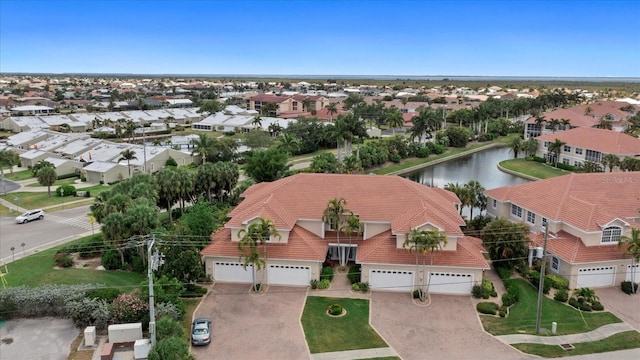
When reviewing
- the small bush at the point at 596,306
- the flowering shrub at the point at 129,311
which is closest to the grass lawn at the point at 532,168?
the small bush at the point at 596,306

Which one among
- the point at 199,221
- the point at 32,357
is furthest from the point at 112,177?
the point at 32,357

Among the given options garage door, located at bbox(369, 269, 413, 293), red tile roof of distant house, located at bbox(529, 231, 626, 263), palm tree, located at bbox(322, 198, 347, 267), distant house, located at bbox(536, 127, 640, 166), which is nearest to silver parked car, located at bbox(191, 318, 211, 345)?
garage door, located at bbox(369, 269, 413, 293)

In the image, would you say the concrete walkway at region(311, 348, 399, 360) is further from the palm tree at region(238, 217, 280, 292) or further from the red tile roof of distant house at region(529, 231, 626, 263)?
the red tile roof of distant house at region(529, 231, 626, 263)

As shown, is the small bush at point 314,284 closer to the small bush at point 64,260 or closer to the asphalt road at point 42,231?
the small bush at point 64,260

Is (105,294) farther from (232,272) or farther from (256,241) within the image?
(256,241)

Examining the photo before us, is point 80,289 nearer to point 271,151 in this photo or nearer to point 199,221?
point 199,221
